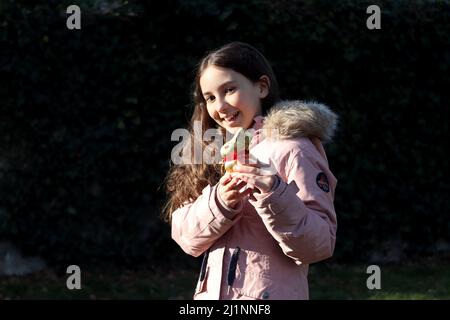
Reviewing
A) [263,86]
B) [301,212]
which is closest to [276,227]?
[301,212]

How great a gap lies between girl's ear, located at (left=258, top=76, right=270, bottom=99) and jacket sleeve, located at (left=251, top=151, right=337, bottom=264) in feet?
1.15

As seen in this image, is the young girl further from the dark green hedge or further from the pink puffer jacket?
the dark green hedge

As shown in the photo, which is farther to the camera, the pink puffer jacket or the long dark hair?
the long dark hair

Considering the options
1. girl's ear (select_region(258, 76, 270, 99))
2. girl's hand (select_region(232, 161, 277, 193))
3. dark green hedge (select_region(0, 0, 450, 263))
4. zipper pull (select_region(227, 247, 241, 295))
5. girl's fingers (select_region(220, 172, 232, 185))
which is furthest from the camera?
dark green hedge (select_region(0, 0, 450, 263))

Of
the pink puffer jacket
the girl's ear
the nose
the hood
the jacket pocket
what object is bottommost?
the jacket pocket

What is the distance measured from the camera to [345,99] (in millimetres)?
6777

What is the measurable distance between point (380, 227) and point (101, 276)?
2559 mm

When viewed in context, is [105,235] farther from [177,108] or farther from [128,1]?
[128,1]

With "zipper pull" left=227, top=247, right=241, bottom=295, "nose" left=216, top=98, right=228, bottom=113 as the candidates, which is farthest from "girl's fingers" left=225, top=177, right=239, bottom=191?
"nose" left=216, top=98, right=228, bottom=113

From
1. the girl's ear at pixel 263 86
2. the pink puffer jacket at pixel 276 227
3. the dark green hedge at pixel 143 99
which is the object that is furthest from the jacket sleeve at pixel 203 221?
the dark green hedge at pixel 143 99

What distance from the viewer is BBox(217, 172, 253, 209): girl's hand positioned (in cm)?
227

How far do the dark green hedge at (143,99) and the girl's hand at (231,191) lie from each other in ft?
12.8

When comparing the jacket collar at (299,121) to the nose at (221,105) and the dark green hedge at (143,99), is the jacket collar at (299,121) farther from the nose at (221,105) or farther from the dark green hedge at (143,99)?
the dark green hedge at (143,99)
